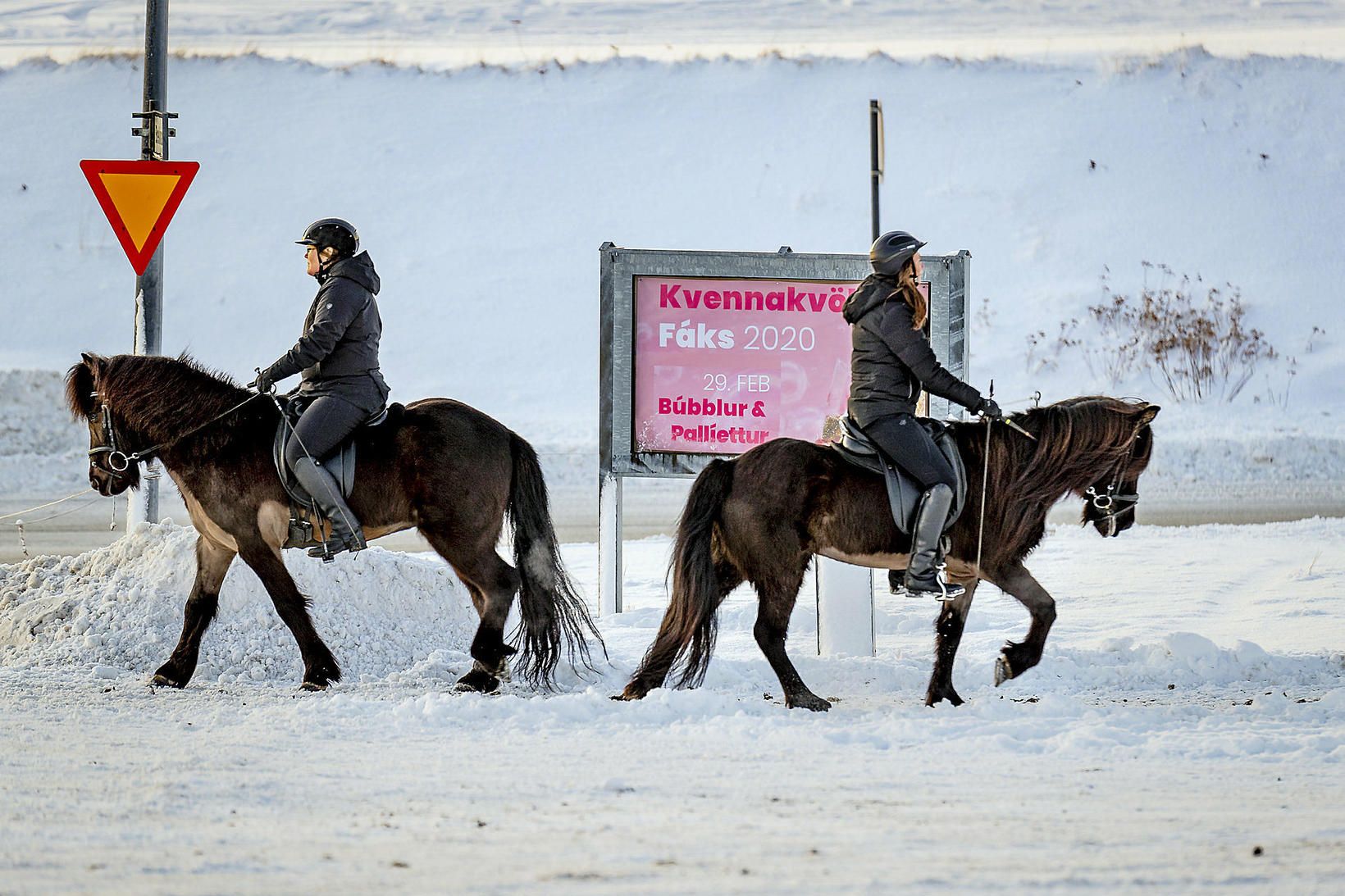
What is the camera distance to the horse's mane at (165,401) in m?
7.55

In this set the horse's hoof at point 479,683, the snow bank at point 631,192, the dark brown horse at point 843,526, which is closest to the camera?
the dark brown horse at point 843,526

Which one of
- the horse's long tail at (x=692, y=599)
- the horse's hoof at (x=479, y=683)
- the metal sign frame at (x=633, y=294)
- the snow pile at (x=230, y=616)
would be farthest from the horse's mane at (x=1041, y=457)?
the snow pile at (x=230, y=616)

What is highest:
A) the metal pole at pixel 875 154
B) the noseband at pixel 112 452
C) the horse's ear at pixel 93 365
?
the metal pole at pixel 875 154

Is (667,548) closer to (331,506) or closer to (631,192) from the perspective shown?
(331,506)

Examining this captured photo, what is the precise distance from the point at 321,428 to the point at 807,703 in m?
2.80

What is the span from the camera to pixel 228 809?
4.66 m

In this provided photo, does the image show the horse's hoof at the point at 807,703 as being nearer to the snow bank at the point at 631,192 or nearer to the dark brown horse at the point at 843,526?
the dark brown horse at the point at 843,526

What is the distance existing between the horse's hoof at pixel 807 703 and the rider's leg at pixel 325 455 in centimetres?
234

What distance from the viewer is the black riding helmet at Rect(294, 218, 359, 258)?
7.80 m

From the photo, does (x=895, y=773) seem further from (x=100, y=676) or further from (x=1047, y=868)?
(x=100, y=676)

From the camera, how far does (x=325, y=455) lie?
745cm

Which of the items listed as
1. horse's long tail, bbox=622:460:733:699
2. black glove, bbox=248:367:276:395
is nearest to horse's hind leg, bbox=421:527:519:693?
horse's long tail, bbox=622:460:733:699

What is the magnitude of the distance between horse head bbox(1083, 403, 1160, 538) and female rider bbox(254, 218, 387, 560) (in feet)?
12.1

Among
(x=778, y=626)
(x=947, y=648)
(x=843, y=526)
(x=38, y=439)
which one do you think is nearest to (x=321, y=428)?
(x=778, y=626)
